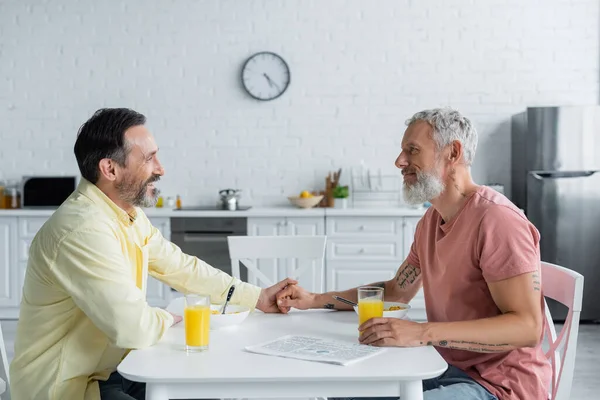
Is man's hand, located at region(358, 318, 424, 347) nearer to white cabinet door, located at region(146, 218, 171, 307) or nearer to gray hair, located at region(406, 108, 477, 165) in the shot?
gray hair, located at region(406, 108, 477, 165)

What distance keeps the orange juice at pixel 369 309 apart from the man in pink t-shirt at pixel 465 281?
0.34 feet

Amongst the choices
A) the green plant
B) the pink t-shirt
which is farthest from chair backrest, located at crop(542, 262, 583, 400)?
the green plant

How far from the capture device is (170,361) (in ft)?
5.60

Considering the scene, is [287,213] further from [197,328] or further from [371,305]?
[197,328]

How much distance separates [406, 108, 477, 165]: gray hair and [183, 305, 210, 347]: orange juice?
2.80 ft

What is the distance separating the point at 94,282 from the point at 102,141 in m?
0.46

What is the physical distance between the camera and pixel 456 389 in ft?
6.25

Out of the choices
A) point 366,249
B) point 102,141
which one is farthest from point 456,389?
point 366,249

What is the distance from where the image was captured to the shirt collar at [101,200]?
204 centimetres

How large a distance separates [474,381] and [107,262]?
3.28ft

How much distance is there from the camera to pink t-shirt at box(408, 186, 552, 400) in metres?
1.93

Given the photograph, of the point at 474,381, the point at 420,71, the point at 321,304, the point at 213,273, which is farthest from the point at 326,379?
the point at 420,71

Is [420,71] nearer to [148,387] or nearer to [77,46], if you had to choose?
[77,46]

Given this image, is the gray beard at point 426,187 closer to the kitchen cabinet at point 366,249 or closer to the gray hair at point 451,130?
the gray hair at point 451,130
